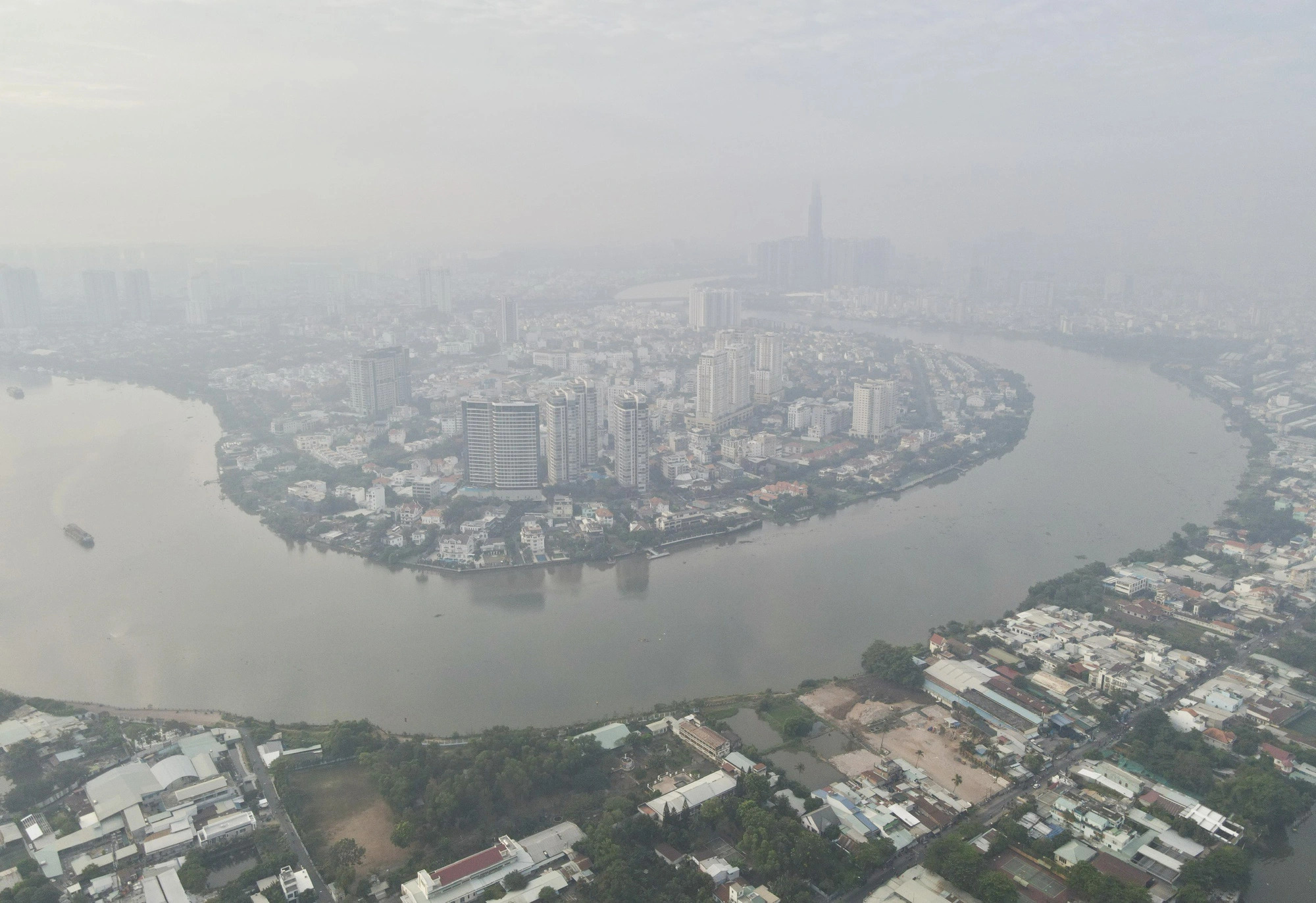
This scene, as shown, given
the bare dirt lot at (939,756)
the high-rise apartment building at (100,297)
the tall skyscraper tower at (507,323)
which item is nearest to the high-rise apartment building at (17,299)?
the high-rise apartment building at (100,297)

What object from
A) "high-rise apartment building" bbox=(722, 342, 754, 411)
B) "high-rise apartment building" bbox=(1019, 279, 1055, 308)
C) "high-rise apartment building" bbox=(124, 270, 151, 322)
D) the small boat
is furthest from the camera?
"high-rise apartment building" bbox=(1019, 279, 1055, 308)

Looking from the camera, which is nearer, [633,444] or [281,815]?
[281,815]

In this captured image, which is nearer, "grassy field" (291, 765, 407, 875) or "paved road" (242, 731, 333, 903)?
"paved road" (242, 731, 333, 903)

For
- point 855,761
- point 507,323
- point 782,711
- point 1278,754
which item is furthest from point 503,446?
point 507,323

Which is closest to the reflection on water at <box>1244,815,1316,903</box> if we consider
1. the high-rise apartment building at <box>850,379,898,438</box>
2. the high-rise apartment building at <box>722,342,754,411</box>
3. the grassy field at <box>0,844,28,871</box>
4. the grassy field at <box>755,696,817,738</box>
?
the grassy field at <box>755,696,817,738</box>

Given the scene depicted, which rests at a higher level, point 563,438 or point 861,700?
point 563,438

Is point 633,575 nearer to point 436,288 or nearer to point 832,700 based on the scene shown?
point 832,700

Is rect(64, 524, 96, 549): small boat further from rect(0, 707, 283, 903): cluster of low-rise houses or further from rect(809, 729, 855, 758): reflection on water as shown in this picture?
rect(809, 729, 855, 758): reflection on water

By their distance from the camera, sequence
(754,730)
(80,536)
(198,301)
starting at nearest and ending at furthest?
(754,730), (80,536), (198,301)
